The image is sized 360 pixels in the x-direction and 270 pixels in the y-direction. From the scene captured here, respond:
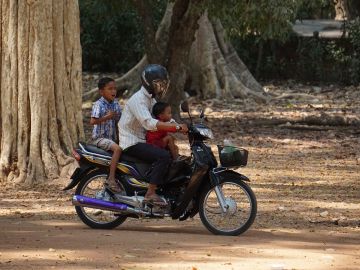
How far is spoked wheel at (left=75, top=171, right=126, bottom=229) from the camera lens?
9.40 metres

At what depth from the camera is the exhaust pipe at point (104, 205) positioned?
9.15 m

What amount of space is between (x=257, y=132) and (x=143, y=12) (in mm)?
2908

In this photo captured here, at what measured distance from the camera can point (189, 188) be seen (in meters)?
8.88

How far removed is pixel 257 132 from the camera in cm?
1788

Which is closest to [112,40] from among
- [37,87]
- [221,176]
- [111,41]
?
[111,41]

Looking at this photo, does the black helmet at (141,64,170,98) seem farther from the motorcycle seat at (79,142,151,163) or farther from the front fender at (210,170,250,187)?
the front fender at (210,170,250,187)

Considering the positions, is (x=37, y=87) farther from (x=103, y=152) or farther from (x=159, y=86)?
(x=159, y=86)

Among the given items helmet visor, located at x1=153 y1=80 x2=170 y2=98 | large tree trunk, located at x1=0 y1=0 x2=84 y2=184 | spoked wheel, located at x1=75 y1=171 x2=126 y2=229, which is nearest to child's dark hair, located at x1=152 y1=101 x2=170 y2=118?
helmet visor, located at x1=153 y1=80 x2=170 y2=98

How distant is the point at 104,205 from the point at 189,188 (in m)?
0.84

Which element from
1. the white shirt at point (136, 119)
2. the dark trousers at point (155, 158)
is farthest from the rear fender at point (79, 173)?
the dark trousers at point (155, 158)

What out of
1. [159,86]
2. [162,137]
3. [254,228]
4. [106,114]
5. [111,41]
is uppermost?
[159,86]

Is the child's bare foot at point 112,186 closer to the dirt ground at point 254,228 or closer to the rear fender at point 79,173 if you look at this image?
the rear fender at point 79,173

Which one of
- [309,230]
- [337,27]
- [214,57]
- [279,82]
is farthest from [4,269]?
[337,27]

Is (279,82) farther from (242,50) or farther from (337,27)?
(337,27)
